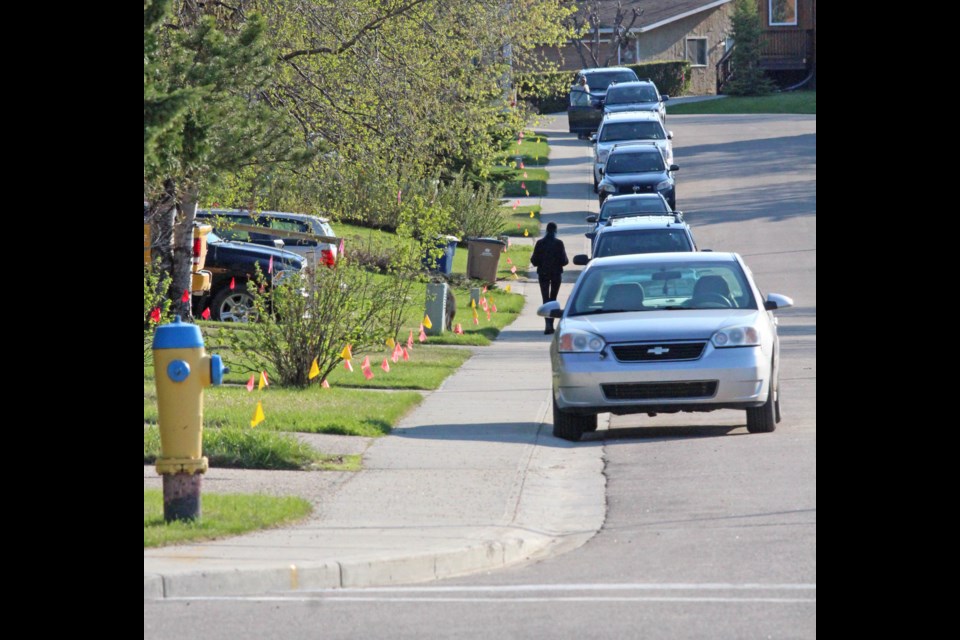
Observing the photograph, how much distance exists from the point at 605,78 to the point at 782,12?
63.6 feet

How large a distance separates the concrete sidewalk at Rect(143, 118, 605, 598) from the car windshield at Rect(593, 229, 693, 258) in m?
6.23

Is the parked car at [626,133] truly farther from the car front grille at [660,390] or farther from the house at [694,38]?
the house at [694,38]

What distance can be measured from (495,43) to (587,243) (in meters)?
12.3

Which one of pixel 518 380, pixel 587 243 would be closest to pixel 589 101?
pixel 587 243

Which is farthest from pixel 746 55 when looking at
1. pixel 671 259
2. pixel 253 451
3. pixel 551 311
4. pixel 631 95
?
pixel 253 451

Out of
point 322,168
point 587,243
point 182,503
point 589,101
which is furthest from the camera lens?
point 589,101

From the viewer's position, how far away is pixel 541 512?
32.9ft

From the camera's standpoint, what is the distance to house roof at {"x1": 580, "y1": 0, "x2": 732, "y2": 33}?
6788 cm

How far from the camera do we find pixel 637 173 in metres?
34.2

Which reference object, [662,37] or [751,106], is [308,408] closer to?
[751,106]

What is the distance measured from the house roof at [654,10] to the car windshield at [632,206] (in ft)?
129

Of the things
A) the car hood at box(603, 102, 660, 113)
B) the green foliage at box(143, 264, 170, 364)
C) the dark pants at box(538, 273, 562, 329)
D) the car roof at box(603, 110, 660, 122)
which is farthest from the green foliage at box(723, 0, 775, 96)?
the green foliage at box(143, 264, 170, 364)

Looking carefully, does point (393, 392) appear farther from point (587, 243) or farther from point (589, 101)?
point (589, 101)

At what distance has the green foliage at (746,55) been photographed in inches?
2419
